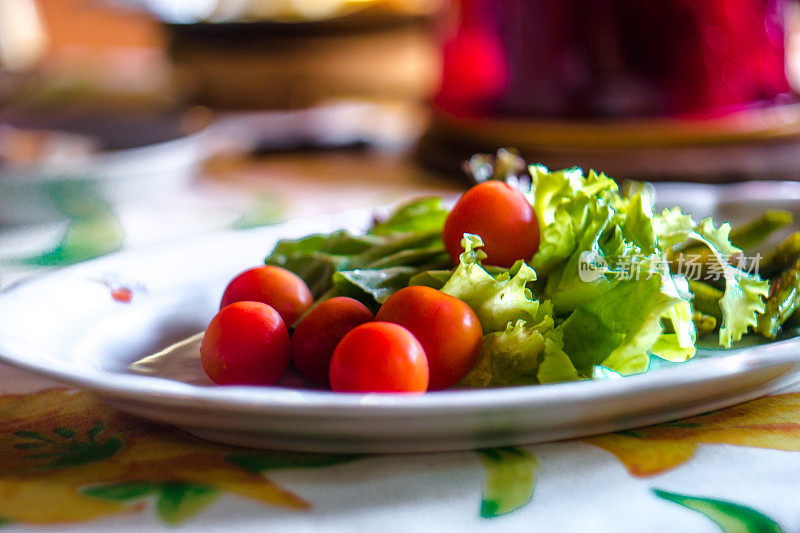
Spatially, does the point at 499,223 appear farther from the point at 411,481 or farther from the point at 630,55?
the point at 630,55

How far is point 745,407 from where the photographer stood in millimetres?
447

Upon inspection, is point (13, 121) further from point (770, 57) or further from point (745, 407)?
point (745, 407)


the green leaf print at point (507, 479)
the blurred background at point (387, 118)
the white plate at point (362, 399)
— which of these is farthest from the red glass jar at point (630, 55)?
the green leaf print at point (507, 479)

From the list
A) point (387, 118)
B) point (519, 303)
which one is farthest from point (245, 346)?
point (387, 118)

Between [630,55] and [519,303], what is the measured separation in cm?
55

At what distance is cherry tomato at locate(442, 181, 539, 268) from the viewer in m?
0.51

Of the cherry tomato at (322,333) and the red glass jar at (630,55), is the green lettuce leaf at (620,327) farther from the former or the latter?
the red glass jar at (630,55)

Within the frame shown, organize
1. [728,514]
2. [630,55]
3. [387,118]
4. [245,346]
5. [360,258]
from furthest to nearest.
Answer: [387,118], [630,55], [360,258], [245,346], [728,514]

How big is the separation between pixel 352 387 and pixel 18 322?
213 millimetres

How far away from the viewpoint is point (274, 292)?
0.52 m

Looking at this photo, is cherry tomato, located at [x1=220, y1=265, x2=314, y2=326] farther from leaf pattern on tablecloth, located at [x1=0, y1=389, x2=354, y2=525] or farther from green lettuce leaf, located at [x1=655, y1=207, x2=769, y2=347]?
green lettuce leaf, located at [x1=655, y1=207, x2=769, y2=347]

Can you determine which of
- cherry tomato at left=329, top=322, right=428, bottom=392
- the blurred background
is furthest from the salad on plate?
the blurred background

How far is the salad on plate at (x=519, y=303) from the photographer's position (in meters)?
0.44

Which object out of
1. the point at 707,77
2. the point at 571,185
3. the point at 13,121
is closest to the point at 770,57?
the point at 707,77
